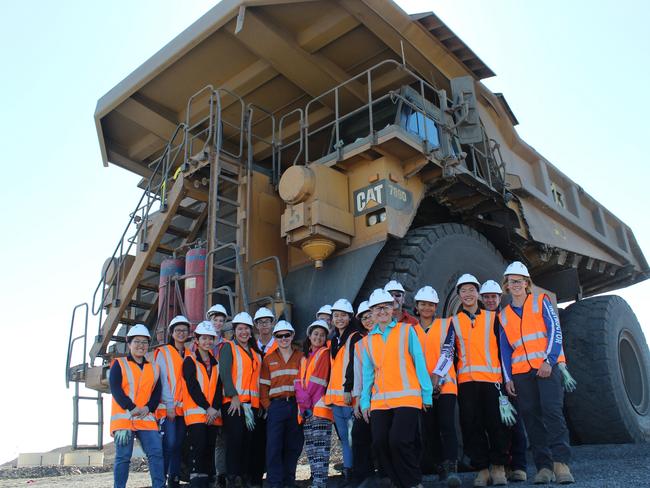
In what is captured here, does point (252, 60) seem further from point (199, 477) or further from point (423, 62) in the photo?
point (199, 477)

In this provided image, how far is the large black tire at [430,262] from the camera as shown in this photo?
531 cm

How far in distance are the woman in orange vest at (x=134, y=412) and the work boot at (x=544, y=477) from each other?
246 centimetres

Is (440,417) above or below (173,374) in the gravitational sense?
below

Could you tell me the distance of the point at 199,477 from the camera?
178 inches

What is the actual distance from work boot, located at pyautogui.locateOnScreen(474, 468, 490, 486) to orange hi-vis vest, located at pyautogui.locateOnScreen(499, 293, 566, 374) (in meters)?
0.65

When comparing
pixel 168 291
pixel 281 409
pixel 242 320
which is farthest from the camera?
pixel 168 291

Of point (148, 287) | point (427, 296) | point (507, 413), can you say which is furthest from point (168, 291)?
point (507, 413)

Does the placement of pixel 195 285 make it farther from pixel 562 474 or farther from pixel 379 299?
pixel 562 474

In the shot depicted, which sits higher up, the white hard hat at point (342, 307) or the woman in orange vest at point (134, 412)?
the white hard hat at point (342, 307)

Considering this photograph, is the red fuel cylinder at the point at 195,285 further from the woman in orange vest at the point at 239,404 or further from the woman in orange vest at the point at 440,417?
the woman in orange vest at the point at 440,417

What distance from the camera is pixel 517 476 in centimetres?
411

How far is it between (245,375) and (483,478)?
177 cm

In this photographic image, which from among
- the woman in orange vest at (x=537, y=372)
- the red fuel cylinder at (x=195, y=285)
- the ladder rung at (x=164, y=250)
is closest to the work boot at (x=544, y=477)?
the woman in orange vest at (x=537, y=372)

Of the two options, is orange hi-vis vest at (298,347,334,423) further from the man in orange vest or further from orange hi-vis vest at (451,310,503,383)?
the man in orange vest
